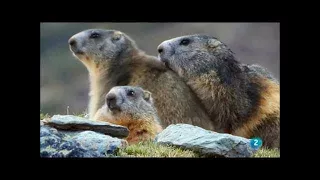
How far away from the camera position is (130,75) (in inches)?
321

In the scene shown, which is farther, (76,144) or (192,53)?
(192,53)

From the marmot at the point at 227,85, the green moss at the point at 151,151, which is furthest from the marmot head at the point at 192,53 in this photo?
the green moss at the point at 151,151

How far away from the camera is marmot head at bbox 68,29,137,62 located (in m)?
8.21

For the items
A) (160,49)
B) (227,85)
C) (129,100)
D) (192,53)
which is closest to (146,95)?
(129,100)

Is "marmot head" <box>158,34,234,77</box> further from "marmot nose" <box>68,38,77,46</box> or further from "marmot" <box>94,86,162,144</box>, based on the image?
Result: "marmot nose" <box>68,38,77,46</box>

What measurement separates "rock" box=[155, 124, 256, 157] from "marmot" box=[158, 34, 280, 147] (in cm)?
19

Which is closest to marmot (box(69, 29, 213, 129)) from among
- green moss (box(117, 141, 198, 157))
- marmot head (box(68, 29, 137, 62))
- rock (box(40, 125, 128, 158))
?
marmot head (box(68, 29, 137, 62))

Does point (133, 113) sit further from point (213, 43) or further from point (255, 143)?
point (255, 143)

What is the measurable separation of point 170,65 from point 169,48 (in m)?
0.15

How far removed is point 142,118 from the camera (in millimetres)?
8016

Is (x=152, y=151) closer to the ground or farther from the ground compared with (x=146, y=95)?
closer to the ground

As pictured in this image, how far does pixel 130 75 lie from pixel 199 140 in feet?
2.84
